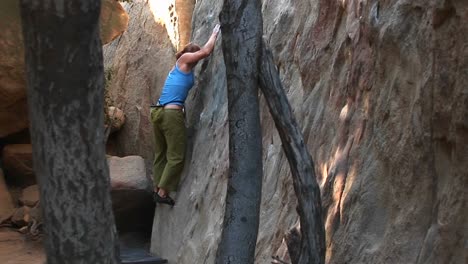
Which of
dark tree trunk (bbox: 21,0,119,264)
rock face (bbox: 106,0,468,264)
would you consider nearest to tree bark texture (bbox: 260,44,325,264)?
rock face (bbox: 106,0,468,264)

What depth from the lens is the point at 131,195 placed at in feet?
38.3

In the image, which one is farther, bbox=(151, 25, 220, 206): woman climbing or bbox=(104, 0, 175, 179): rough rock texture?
bbox=(104, 0, 175, 179): rough rock texture

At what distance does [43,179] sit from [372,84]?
9.59 ft

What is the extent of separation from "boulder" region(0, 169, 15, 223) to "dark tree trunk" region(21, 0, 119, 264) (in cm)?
978

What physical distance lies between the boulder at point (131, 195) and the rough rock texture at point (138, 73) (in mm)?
274

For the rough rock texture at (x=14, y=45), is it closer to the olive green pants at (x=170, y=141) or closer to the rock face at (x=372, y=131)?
the olive green pants at (x=170, y=141)

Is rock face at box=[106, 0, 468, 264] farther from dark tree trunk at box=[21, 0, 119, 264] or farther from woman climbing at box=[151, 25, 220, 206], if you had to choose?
dark tree trunk at box=[21, 0, 119, 264]

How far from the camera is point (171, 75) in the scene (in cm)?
1014

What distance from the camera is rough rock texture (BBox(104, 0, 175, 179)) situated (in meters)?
12.8

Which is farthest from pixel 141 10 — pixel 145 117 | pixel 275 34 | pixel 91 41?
pixel 91 41

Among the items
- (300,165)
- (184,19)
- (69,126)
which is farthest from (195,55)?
(69,126)

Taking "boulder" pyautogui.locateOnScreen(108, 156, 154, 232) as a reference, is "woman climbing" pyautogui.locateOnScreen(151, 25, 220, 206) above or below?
above

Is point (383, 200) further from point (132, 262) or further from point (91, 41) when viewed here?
point (132, 262)

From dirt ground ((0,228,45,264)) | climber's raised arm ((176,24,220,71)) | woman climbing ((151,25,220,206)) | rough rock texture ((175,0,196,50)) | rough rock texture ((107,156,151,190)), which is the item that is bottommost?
dirt ground ((0,228,45,264))
